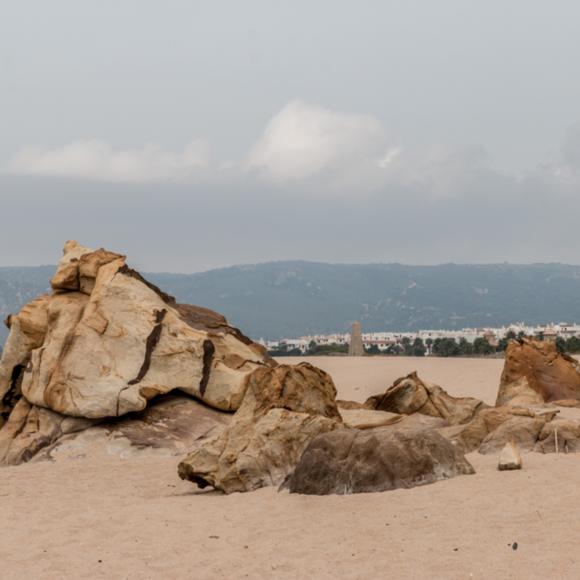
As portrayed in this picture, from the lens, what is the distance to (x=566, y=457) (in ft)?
44.3

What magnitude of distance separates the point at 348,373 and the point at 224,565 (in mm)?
34085

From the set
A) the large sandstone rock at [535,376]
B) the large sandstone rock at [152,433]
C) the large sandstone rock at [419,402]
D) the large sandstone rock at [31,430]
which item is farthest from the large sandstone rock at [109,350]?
the large sandstone rock at [535,376]

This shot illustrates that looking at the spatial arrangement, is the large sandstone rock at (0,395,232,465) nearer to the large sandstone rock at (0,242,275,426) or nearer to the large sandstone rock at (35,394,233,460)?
the large sandstone rock at (35,394,233,460)

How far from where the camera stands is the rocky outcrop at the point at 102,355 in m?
18.8

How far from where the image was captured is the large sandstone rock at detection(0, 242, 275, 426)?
18.8 m

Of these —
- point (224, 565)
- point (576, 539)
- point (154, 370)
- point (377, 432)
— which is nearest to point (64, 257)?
point (154, 370)

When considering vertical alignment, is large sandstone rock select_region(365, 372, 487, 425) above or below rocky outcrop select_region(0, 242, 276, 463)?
below

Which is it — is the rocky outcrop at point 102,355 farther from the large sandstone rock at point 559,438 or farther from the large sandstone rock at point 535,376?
the large sandstone rock at point 535,376

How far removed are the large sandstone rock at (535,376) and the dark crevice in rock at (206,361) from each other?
8.40 m

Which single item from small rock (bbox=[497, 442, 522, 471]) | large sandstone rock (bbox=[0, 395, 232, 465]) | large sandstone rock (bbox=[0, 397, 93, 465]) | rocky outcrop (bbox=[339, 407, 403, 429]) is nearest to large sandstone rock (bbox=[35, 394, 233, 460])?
large sandstone rock (bbox=[0, 395, 232, 465])

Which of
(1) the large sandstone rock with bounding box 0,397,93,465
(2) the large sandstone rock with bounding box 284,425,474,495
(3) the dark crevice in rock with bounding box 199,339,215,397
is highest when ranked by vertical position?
(3) the dark crevice in rock with bounding box 199,339,215,397

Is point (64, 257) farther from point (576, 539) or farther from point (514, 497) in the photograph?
point (576, 539)

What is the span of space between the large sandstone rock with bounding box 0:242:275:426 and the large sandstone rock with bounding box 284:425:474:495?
23.0ft

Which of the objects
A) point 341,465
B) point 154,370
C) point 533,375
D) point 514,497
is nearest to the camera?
point 514,497
